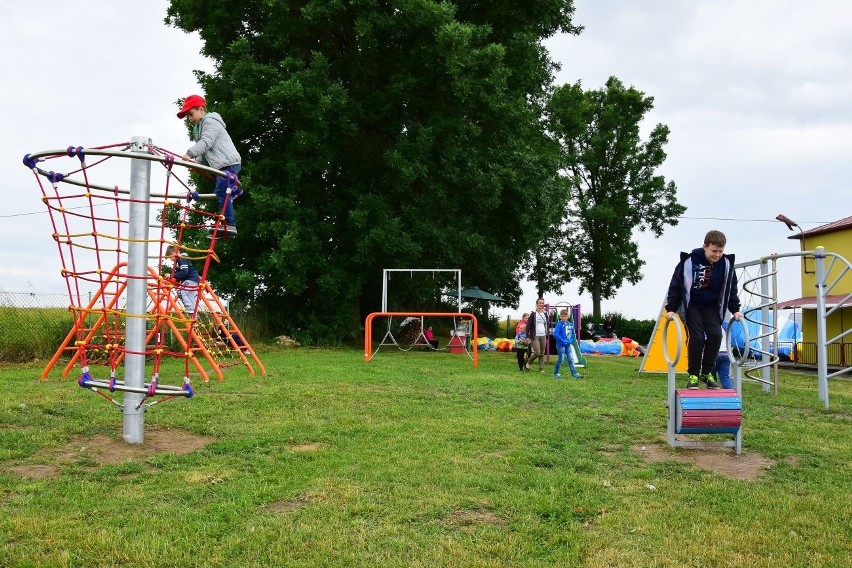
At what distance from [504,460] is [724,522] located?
6.05 ft

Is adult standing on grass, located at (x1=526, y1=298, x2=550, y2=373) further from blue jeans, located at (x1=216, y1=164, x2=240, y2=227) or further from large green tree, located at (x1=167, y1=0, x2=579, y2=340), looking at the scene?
blue jeans, located at (x1=216, y1=164, x2=240, y2=227)

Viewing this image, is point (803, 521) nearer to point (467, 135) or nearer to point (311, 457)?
point (311, 457)

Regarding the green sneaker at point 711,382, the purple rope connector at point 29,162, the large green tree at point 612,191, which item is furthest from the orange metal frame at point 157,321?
the large green tree at point 612,191

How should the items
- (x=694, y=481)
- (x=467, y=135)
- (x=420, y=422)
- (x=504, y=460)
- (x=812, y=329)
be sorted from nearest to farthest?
(x=694, y=481), (x=504, y=460), (x=420, y=422), (x=467, y=135), (x=812, y=329)

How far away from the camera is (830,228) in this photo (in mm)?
24906

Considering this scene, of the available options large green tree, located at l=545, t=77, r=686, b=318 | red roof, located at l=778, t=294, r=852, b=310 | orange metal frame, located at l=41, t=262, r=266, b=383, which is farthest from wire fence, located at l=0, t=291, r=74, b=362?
large green tree, located at l=545, t=77, r=686, b=318

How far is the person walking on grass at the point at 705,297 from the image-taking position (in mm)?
6605

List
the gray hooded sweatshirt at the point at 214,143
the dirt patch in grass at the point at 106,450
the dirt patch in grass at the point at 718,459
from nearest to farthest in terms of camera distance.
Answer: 1. the dirt patch in grass at the point at 106,450
2. the dirt patch in grass at the point at 718,459
3. the gray hooded sweatshirt at the point at 214,143

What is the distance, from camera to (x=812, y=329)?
86.0 feet

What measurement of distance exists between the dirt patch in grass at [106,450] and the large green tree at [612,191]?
4016cm

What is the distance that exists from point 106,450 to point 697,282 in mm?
5291

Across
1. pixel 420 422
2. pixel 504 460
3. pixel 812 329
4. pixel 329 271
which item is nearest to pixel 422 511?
pixel 504 460

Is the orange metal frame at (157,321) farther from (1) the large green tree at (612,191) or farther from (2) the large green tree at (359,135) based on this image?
(1) the large green tree at (612,191)

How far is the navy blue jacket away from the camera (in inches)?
261
